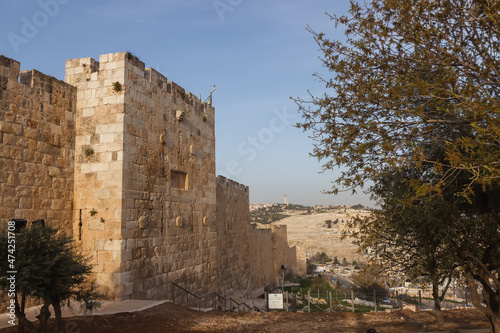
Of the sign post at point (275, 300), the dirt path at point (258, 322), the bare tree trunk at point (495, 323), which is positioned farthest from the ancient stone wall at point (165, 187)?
the bare tree trunk at point (495, 323)

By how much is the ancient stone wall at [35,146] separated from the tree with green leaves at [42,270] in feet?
7.71

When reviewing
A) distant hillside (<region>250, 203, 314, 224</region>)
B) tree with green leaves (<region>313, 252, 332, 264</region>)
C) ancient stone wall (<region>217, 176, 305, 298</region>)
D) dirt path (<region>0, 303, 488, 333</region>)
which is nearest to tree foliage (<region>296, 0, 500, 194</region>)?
dirt path (<region>0, 303, 488, 333</region>)

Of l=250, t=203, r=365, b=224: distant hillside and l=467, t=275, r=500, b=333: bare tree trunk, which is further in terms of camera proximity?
l=250, t=203, r=365, b=224: distant hillside

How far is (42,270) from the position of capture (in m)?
5.36

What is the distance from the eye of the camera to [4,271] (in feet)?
16.7

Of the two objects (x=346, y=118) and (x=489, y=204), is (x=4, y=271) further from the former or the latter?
(x=489, y=204)

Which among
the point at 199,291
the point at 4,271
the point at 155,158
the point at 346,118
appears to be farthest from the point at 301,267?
the point at 4,271

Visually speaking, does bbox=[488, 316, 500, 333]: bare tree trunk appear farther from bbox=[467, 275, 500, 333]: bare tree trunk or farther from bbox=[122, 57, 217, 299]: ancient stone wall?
bbox=[122, 57, 217, 299]: ancient stone wall

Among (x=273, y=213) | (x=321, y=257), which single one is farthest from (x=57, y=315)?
(x=273, y=213)

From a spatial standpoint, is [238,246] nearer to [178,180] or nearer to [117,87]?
[178,180]

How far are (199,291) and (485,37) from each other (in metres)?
9.94

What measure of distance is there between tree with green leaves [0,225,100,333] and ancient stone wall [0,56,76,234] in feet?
7.71

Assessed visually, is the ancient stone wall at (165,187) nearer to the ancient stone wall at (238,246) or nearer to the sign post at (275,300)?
the sign post at (275,300)

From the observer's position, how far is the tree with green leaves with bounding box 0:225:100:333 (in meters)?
5.18
